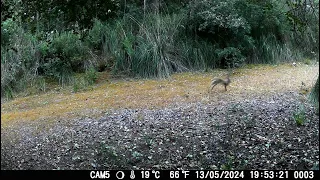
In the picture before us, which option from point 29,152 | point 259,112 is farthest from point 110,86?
point 29,152

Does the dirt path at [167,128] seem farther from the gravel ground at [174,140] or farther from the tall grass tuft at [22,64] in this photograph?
the tall grass tuft at [22,64]

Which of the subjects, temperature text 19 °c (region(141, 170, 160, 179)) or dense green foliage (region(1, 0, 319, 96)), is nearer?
temperature text 19 °c (region(141, 170, 160, 179))

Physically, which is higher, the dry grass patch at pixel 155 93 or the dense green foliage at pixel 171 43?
the dense green foliage at pixel 171 43

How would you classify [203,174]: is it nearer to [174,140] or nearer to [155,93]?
[174,140]

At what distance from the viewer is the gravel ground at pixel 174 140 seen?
389 cm

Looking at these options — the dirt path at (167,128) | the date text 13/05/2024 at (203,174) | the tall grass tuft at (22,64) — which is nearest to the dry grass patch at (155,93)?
the dirt path at (167,128)

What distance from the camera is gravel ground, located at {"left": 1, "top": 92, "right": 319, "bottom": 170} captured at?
12.8 feet

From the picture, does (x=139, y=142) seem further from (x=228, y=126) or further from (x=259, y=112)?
(x=259, y=112)

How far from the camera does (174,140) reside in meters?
4.64

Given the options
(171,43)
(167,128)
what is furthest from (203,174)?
(171,43)

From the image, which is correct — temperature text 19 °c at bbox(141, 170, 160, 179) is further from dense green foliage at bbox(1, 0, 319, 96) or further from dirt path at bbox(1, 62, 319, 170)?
dense green foliage at bbox(1, 0, 319, 96)

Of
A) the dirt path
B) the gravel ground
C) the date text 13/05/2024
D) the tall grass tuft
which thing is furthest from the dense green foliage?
the date text 13/05/2024

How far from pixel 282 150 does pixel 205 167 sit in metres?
0.83

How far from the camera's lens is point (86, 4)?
4.50m
